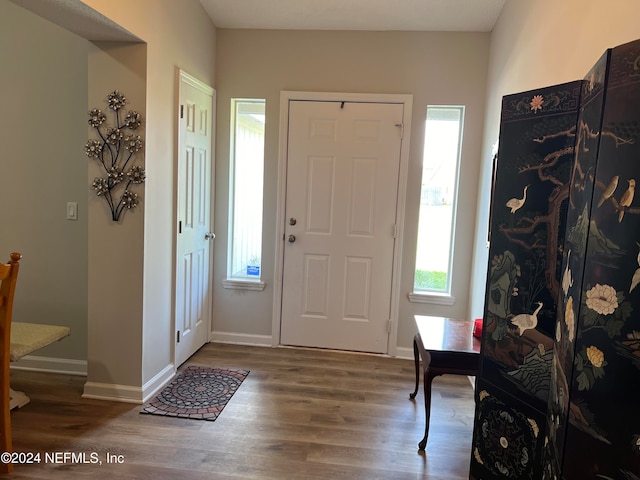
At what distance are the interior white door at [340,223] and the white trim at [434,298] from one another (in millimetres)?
208

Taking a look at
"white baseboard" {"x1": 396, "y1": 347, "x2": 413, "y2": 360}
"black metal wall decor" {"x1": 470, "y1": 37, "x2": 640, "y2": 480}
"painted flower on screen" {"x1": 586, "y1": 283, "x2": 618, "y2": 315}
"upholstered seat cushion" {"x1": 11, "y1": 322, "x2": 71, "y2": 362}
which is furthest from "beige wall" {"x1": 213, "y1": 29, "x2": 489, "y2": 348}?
"painted flower on screen" {"x1": 586, "y1": 283, "x2": 618, "y2": 315}

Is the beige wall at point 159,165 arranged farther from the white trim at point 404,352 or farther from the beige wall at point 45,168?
the white trim at point 404,352

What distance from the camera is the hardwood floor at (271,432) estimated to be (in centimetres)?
207

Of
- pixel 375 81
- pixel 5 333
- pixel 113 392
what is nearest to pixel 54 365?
pixel 113 392

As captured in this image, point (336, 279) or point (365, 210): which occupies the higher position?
point (365, 210)

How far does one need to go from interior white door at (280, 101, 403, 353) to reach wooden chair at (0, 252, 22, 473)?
6.67 feet

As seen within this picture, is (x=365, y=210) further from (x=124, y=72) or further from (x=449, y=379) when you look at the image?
(x=124, y=72)

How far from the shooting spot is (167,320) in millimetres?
2945

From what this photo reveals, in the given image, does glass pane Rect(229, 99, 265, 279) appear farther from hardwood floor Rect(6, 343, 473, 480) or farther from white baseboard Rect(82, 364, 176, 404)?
white baseboard Rect(82, 364, 176, 404)

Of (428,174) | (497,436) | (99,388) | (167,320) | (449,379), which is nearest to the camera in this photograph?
(497,436)

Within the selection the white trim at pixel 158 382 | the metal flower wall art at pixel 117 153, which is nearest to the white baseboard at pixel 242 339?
the white trim at pixel 158 382

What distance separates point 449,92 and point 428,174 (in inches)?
25.1

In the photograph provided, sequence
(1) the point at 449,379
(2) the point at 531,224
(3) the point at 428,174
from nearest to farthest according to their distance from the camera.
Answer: (2) the point at 531,224 < (1) the point at 449,379 < (3) the point at 428,174

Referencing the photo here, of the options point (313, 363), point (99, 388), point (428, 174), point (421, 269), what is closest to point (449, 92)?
point (428, 174)
